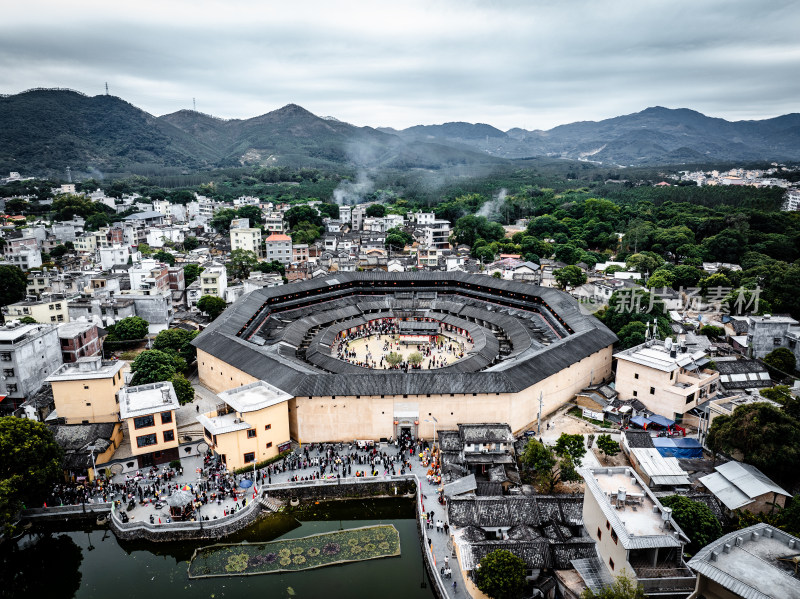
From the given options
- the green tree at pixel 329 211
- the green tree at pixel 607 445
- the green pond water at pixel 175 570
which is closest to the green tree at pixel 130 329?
the green pond water at pixel 175 570

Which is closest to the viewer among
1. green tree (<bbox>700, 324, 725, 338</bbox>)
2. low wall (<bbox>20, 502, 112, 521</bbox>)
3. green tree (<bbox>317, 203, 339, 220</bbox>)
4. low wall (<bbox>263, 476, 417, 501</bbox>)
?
low wall (<bbox>20, 502, 112, 521</bbox>)

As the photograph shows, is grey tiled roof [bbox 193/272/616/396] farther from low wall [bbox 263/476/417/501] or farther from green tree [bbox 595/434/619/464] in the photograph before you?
green tree [bbox 595/434/619/464]

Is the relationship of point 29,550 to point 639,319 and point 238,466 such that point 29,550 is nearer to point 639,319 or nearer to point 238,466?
point 238,466

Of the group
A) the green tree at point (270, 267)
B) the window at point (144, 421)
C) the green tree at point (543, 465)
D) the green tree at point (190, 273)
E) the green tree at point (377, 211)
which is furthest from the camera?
the green tree at point (377, 211)

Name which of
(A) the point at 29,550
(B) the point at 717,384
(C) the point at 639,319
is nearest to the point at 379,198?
(C) the point at 639,319

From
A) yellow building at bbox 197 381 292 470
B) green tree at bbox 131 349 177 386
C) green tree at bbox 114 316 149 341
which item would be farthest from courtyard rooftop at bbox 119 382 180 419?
green tree at bbox 114 316 149 341

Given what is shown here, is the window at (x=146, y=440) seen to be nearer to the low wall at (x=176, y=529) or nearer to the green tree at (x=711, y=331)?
the low wall at (x=176, y=529)
